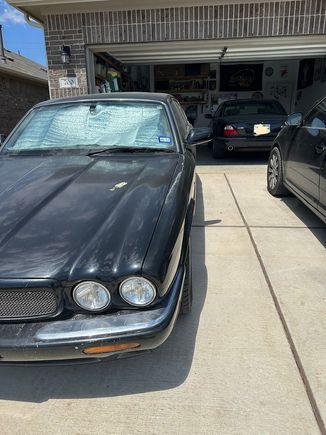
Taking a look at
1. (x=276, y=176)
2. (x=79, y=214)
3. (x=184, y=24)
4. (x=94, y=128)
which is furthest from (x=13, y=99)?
(x=79, y=214)

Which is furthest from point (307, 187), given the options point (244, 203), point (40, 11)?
point (40, 11)

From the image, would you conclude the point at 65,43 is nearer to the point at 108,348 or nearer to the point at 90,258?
the point at 90,258

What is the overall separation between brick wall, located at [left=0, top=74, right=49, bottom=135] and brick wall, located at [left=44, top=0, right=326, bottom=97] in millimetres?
7023

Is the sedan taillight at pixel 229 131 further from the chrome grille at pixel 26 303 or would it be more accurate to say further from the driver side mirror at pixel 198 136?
the chrome grille at pixel 26 303

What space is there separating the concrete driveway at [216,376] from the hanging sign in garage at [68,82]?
226 inches

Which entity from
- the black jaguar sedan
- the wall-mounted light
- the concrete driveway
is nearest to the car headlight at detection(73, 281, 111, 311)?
the black jaguar sedan

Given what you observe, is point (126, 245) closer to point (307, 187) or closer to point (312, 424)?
point (312, 424)

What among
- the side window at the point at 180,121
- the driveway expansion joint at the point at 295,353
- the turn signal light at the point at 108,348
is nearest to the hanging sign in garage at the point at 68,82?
the side window at the point at 180,121

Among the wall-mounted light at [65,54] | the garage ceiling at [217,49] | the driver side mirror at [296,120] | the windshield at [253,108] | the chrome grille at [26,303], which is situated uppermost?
the garage ceiling at [217,49]

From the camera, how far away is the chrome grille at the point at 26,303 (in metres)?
1.78

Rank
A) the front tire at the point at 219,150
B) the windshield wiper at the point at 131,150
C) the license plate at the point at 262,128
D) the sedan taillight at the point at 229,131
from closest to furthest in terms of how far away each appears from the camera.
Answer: the windshield wiper at the point at 131,150 < the license plate at the point at 262,128 < the sedan taillight at the point at 229,131 < the front tire at the point at 219,150

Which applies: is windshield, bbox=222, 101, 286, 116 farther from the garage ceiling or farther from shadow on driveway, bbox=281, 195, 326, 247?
shadow on driveway, bbox=281, 195, 326, 247

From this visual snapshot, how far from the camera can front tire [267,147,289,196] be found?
5.46 meters

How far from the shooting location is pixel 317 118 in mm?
4285
